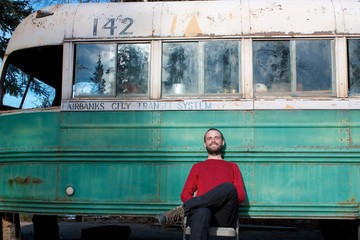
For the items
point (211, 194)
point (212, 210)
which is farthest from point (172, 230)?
point (211, 194)

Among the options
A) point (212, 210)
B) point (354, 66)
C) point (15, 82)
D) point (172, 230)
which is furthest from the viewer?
point (172, 230)

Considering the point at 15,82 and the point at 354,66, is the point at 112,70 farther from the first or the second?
the point at 354,66

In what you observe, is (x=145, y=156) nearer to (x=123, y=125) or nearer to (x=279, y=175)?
(x=123, y=125)

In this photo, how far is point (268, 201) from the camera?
3.52 m

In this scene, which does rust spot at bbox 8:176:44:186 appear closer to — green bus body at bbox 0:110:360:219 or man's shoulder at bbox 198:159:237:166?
green bus body at bbox 0:110:360:219

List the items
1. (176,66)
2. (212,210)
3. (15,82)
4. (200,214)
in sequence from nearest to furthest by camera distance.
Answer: (200,214) < (212,210) < (176,66) < (15,82)

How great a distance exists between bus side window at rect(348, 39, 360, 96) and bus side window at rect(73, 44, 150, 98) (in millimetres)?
2138

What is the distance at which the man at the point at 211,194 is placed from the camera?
3000 millimetres

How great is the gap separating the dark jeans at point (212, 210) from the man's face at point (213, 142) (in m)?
0.42

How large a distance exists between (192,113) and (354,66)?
1766 mm

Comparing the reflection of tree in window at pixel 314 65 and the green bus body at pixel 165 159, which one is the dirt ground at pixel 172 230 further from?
the reflection of tree in window at pixel 314 65

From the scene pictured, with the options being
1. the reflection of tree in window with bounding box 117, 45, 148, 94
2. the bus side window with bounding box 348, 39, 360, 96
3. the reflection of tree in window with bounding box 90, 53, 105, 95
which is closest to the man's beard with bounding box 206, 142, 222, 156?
the reflection of tree in window with bounding box 117, 45, 148, 94

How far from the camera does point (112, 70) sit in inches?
149

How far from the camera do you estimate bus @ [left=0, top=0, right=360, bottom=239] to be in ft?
11.6
